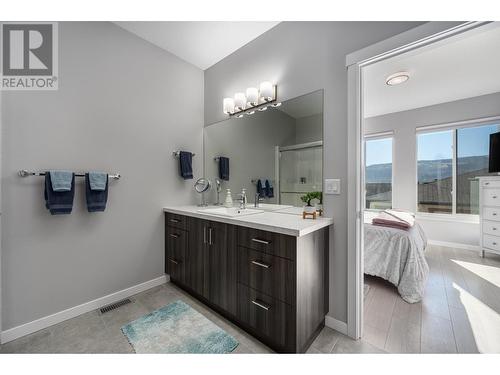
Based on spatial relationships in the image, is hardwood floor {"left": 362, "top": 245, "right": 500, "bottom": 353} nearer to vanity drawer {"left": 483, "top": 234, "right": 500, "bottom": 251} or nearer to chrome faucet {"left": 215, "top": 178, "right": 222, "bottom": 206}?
vanity drawer {"left": 483, "top": 234, "right": 500, "bottom": 251}

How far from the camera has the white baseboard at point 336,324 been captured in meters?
1.46

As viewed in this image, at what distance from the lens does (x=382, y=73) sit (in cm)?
250

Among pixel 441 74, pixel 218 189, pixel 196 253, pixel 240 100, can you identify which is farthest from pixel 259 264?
pixel 441 74

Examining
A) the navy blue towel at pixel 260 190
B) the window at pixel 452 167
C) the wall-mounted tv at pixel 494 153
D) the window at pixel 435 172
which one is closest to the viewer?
the navy blue towel at pixel 260 190

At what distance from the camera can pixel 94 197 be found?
1667 mm

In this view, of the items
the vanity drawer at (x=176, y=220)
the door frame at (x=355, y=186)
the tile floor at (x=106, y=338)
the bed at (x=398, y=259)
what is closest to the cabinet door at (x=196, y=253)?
the vanity drawer at (x=176, y=220)

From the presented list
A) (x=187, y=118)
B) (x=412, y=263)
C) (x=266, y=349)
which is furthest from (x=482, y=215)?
(x=187, y=118)

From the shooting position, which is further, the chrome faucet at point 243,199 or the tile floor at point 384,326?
the chrome faucet at point 243,199

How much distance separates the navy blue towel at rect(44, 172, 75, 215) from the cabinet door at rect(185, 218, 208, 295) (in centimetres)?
91

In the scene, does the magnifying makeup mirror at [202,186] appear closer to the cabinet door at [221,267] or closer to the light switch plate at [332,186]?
the cabinet door at [221,267]

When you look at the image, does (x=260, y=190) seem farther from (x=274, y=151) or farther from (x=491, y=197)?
(x=491, y=197)

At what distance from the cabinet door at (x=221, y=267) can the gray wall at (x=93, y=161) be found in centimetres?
83

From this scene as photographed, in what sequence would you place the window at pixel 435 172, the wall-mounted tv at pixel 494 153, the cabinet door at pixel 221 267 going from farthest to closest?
1. the window at pixel 435 172
2. the wall-mounted tv at pixel 494 153
3. the cabinet door at pixel 221 267

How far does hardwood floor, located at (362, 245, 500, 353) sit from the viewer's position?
1354 mm
